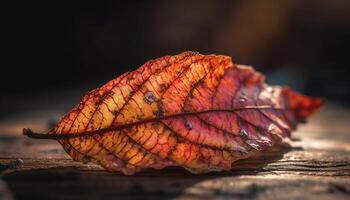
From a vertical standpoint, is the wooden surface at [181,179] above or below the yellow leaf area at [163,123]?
below

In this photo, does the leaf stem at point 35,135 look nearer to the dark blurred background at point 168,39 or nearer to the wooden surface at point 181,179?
the wooden surface at point 181,179

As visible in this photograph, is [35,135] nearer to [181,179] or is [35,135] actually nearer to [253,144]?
[181,179]

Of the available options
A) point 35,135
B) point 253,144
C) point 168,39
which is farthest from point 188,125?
point 168,39

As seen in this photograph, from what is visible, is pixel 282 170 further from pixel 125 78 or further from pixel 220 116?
pixel 125 78

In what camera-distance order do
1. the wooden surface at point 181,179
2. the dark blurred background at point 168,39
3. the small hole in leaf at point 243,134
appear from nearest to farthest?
1. the wooden surface at point 181,179
2. the small hole in leaf at point 243,134
3. the dark blurred background at point 168,39

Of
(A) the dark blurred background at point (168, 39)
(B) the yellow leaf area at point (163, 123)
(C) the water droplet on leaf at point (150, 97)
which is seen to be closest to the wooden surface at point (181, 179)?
(B) the yellow leaf area at point (163, 123)
